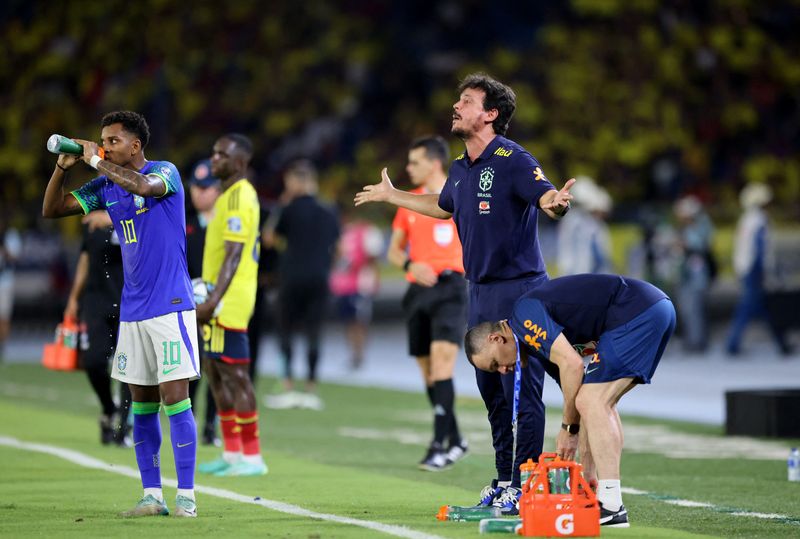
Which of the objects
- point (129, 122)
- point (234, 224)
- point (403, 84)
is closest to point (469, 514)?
point (129, 122)

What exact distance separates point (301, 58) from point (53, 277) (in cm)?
1108

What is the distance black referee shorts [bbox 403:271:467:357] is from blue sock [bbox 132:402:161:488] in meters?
3.26

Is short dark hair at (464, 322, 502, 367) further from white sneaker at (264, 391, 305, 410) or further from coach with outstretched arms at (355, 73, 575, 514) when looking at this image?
white sneaker at (264, 391, 305, 410)

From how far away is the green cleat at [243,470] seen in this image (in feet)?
33.9

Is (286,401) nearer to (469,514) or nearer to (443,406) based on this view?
(443,406)

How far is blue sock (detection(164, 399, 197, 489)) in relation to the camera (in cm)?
821

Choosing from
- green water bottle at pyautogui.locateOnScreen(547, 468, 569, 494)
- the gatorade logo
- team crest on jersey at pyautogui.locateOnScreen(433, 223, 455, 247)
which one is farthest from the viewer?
team crest on jersey at pyautogui.locateOnScreen(433, 223, 455, 247)

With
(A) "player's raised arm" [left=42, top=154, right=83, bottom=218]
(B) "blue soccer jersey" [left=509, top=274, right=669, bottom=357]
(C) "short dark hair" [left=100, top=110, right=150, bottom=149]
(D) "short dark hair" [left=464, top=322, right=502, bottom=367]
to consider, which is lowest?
(D) "short dark hair" [left=464, top=322, right=502, bottom=367]

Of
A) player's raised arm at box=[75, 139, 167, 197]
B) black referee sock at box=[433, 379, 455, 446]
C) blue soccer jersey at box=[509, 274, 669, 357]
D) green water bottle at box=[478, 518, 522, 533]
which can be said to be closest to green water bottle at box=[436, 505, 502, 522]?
green water bottle at box=[478, 518, 522, 533]

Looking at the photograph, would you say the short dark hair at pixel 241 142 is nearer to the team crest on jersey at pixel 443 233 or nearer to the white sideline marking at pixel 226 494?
the team crest on jersey at pixel 443 233

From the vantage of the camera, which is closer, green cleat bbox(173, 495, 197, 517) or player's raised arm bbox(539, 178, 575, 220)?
player's raised arm bbox(539, 178, 575, 220)

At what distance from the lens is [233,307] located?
10656 millimetres

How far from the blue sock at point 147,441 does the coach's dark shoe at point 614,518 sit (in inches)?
98.6

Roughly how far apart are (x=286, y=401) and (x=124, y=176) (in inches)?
333
